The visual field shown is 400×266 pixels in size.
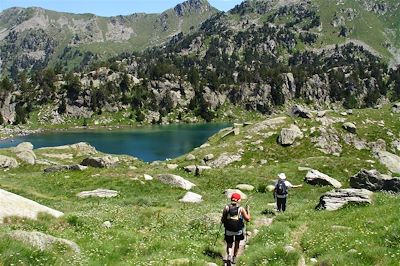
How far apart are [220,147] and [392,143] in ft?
96.5

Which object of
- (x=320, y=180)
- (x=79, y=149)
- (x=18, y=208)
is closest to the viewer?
(x=18, y=208)

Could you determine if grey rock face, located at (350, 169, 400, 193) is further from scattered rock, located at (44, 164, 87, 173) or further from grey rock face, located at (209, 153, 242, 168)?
scattered rock, located at (44, 164, 87, 173)

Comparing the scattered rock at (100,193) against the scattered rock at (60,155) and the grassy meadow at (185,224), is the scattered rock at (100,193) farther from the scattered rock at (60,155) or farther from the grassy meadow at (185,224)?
the scattered rock at (60,155)

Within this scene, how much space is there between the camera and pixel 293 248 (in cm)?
1894

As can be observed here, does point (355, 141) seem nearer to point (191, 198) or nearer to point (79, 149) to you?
point (191, 198)

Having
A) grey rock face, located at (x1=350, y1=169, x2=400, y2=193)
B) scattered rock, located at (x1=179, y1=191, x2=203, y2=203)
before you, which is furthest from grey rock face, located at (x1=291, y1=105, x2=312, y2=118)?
scattered rock, located at (x1=179, y1=191, x2=203, y2=203)

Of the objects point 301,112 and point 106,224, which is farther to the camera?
point 301,112

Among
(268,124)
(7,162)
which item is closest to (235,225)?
(7,162)

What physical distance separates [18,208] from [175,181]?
2131 centimetres

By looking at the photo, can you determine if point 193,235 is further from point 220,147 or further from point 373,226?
point 220,147

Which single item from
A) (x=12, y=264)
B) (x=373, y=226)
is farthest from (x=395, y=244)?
(x=12, y=264)

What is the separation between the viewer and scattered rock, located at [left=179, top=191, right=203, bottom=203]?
123ft

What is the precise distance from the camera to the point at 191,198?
125 feet

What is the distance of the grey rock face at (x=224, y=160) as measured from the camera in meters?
63.9
